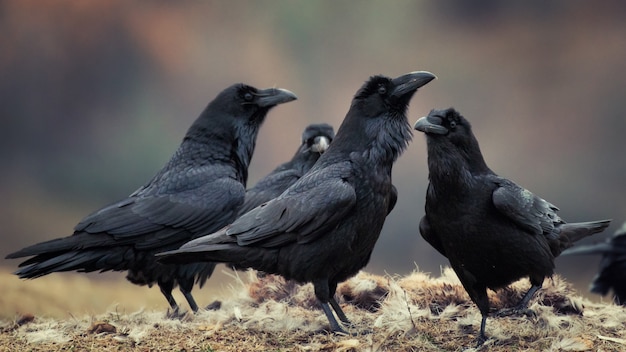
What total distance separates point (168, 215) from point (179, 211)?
9cm

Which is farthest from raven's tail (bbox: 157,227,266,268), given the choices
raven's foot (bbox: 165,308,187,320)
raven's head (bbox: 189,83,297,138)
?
raven's head (bbox: 189,83,297,138)

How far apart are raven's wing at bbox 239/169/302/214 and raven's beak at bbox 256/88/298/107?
2.18 ft

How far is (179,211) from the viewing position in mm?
5195

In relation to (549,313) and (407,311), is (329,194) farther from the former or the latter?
(549,313)

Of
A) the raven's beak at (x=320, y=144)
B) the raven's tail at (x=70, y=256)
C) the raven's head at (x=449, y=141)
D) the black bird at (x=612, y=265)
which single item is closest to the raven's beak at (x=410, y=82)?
the raven's head at (x=449, y=141)

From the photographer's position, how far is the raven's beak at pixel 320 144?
5.89 m

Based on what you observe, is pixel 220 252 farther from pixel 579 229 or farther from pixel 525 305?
pixel 579 229

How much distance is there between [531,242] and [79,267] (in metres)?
3.20

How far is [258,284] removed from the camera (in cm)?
554

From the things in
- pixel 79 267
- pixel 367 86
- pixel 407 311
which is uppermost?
pixel 367 86

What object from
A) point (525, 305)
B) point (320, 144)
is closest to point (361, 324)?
point (525, 305)

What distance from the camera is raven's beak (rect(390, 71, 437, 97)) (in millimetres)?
4367

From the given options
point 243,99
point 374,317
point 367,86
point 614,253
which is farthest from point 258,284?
point 614,253

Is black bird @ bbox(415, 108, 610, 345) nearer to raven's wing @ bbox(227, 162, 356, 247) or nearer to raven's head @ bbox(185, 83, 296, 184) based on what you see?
raven's wing @ bbox(227, 162, 356, 247)
